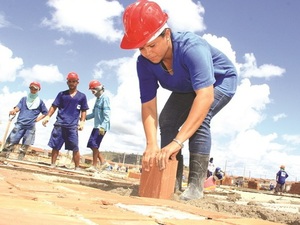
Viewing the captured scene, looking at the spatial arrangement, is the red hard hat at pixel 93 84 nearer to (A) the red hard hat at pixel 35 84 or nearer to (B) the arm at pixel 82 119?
(B) the arm at pixel 82 119

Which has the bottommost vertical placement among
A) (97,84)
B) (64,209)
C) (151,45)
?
(64,209)

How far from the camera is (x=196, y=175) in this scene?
8.99 ft

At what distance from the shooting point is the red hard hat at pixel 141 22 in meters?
2.47

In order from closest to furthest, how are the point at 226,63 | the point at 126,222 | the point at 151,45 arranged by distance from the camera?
the point at 126,222 < the point at 151,45 < the point at 226,63

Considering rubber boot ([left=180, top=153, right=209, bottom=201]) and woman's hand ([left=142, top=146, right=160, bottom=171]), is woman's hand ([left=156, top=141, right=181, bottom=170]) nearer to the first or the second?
woman's hand ([left=142, top=146, right=160, bottom=171])

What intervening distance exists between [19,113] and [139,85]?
564 centimetres

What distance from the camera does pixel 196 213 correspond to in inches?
69.4

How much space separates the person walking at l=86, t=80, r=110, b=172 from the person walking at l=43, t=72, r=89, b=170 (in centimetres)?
44

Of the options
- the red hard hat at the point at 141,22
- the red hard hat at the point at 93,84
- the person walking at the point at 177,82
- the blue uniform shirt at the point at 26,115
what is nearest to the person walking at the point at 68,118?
the red hard hat at the point at 93,84

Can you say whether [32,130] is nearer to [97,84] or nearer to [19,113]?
[19,113]

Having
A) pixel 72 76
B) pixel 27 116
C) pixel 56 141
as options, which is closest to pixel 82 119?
pixel 56 141

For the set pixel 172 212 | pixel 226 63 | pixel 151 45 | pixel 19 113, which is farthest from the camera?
pixel 19 113

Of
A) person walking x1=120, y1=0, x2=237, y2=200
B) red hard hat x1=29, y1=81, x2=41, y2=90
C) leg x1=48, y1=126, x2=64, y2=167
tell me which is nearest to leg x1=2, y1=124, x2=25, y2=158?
red hard hat x1=29, y1=81, x2=41, y2=90

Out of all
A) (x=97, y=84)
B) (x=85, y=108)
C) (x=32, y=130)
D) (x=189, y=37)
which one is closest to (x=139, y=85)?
(x=189, y=37)
